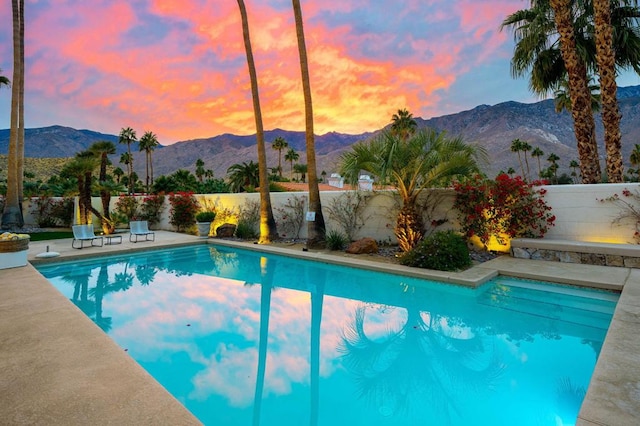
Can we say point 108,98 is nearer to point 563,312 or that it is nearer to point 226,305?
point 226,305

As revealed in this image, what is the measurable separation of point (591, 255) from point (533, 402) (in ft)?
17.6

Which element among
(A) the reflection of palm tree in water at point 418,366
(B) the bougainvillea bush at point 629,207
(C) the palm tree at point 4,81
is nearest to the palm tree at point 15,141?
(C) the palm tree at point 4,81

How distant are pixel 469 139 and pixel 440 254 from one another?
7923 centimetres

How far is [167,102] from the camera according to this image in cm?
2167

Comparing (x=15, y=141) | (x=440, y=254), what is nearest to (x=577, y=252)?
(x=440, y=254)

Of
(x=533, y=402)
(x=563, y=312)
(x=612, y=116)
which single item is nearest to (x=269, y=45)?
(x=612, y=116)

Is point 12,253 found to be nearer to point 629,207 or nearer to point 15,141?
point 15,141

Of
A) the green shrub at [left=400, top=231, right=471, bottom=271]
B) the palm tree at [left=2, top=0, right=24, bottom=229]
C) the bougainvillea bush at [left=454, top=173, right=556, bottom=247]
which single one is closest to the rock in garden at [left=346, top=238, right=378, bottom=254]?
the green shrub at [left=400, top=231, right=471, bottom=271]

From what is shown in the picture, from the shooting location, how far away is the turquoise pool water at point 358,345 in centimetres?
280

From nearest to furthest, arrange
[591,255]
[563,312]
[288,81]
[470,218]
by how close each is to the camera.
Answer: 1. [563,312]
2. [591,255]
3. [470,218]
4. [288,81]

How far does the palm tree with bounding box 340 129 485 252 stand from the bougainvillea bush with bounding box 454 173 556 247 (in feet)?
1.95

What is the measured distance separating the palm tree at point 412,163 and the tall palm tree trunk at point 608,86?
3765 millimetres

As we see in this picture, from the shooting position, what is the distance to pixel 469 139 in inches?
3017

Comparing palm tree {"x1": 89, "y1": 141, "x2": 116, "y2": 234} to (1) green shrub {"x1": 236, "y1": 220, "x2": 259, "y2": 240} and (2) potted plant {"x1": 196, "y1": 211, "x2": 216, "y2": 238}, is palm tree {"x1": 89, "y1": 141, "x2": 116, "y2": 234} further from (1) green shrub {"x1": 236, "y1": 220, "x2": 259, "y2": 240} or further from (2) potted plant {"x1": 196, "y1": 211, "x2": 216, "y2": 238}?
(1) green shrub {"x1": 236, "y1": 220, "x2": 259, "y2": 240}
